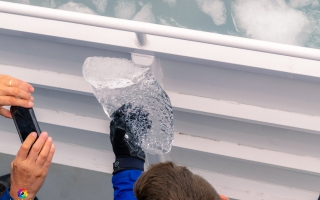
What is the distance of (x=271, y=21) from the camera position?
5.82ft

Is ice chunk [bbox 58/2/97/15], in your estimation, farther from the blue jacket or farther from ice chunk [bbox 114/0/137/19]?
the blue jacket

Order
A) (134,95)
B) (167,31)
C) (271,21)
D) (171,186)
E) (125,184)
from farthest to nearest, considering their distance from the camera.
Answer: (271,21)
(134,95)
(125,184)
(167,31)
(171,186)

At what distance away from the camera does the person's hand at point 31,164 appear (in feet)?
2.96

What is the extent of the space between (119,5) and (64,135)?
2.33 feet

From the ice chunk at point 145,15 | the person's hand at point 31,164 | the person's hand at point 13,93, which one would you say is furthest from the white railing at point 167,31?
the ice chunk at point 145,15

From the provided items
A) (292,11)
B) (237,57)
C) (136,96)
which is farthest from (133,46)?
(292,11)

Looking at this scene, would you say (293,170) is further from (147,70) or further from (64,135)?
(64,135)

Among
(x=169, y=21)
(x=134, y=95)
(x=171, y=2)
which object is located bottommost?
(x=134, y=95)

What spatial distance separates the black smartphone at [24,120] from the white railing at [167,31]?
24 cm

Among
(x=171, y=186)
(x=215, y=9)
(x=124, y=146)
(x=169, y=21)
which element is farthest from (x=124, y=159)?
(x=215, y=9)

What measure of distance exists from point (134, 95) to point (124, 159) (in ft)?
0.66

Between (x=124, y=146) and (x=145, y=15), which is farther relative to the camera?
(x=145, y=15)

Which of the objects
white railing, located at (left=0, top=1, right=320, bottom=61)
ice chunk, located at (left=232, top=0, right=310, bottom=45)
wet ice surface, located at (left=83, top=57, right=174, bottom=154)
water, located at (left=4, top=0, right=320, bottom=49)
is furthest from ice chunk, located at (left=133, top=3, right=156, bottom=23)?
white railing, located at (left=0, top=1, right=320, bottom=61)

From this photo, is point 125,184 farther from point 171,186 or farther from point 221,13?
point 221,13
